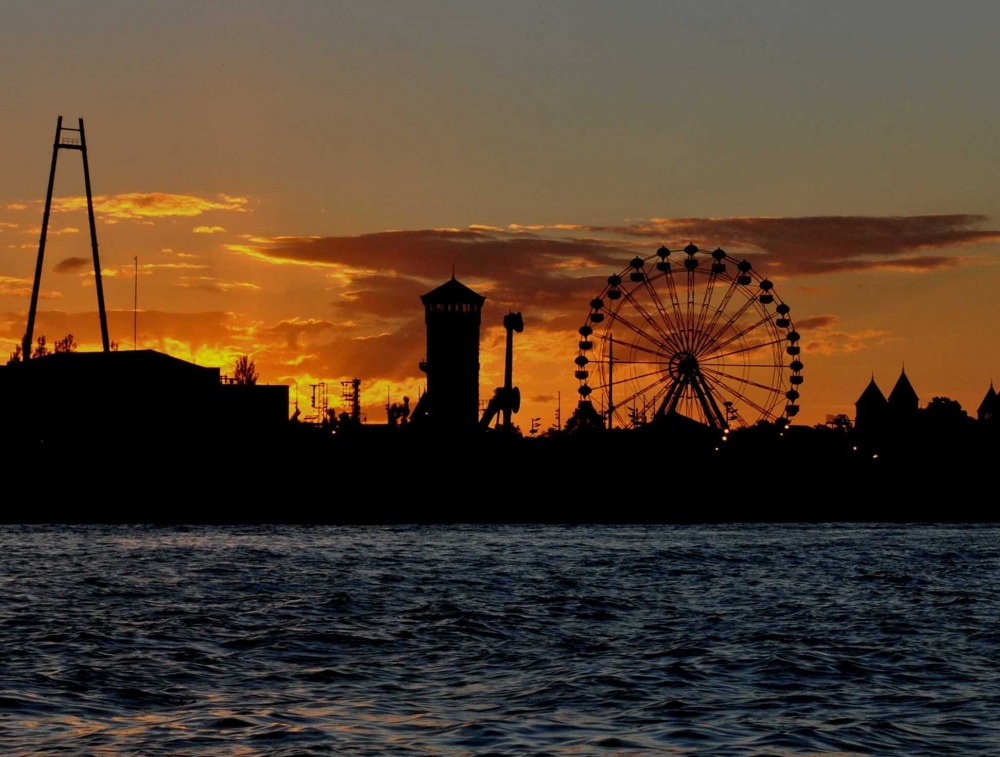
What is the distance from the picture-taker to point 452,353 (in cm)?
15900

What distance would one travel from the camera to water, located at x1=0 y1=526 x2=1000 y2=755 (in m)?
19.9

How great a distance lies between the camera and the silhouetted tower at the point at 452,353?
509 feet

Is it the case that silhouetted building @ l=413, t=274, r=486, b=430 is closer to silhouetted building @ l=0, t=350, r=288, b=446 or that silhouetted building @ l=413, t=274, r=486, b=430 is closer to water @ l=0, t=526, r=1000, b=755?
silhouetted building @ l=0, t=350, r=288, b=446

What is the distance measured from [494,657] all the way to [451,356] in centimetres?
13068

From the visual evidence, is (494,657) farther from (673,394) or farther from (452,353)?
(452,353)

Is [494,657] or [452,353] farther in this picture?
[452,353]

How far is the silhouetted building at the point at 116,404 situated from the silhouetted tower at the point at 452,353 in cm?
2978

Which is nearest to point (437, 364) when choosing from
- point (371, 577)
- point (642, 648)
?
point (371, 577)

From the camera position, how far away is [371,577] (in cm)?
4909

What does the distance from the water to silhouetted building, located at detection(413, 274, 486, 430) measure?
320 ft

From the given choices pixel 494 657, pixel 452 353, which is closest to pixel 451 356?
pixel 452 353

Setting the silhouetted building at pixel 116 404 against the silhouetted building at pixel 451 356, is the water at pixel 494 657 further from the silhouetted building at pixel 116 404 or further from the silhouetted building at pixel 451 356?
the silhouetted building at pixel 451 356

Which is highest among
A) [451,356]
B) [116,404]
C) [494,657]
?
[451,356]

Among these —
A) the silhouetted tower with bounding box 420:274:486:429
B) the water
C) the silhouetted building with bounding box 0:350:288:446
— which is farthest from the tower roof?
the water
